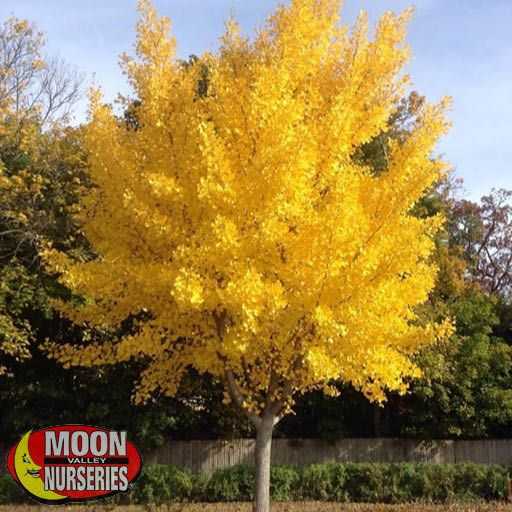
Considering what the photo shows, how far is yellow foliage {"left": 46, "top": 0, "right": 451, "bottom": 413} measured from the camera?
8883 millimetres

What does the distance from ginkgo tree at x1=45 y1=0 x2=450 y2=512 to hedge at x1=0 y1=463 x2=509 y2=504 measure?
21.0 feet

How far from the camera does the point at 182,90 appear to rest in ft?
33.8

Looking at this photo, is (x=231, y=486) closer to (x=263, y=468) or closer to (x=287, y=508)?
(x=287, y=508)

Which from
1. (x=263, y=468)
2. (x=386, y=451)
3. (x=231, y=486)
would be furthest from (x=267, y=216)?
(x=386, y=451)

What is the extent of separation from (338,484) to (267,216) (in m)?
10.2

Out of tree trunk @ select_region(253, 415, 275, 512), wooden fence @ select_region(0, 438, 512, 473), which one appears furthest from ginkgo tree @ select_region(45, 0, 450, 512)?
wooden fence @ select_region(0, 438, 512, 473)

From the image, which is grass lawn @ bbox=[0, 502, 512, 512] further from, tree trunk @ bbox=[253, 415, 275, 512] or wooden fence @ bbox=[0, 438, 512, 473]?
wooden fence @ bbox=[0, 438, 512, 473]

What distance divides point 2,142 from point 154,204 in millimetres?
7884

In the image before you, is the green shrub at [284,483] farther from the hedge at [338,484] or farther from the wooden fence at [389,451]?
the wooden fence at [389,451]

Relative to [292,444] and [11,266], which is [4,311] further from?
[292,444]

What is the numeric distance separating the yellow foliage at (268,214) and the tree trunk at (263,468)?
486mm

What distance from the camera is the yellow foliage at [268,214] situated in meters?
8.88

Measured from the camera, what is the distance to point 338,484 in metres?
16.9

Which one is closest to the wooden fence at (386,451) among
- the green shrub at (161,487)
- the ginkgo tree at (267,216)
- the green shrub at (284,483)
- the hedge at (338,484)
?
the green shrub at (284,483)
